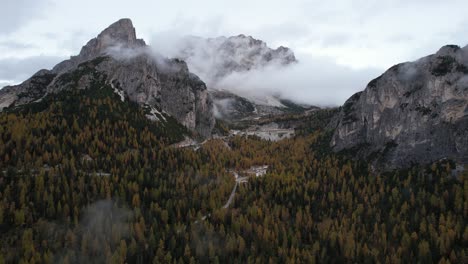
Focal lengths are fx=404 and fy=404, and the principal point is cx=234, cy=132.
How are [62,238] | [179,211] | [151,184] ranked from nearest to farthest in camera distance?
[62,238] < [179,211] < [151,184]

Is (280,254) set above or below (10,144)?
below

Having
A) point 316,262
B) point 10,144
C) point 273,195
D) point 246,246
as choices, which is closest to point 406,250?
point 316,262

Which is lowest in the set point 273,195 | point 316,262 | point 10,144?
point 316,262

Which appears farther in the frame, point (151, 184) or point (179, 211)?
point (151, 184)

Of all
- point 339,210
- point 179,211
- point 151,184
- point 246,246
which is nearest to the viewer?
point 246,246

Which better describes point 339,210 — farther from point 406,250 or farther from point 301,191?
point 406,250

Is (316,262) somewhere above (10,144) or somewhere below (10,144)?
below

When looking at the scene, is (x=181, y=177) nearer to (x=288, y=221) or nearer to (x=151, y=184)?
(x=151, y=184)

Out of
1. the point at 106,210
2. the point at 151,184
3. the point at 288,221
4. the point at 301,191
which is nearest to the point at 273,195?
the point at 301,191

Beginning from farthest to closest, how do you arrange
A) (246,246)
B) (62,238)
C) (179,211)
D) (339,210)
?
(339,210) → (179,211) → (246,246) → (62,238)
